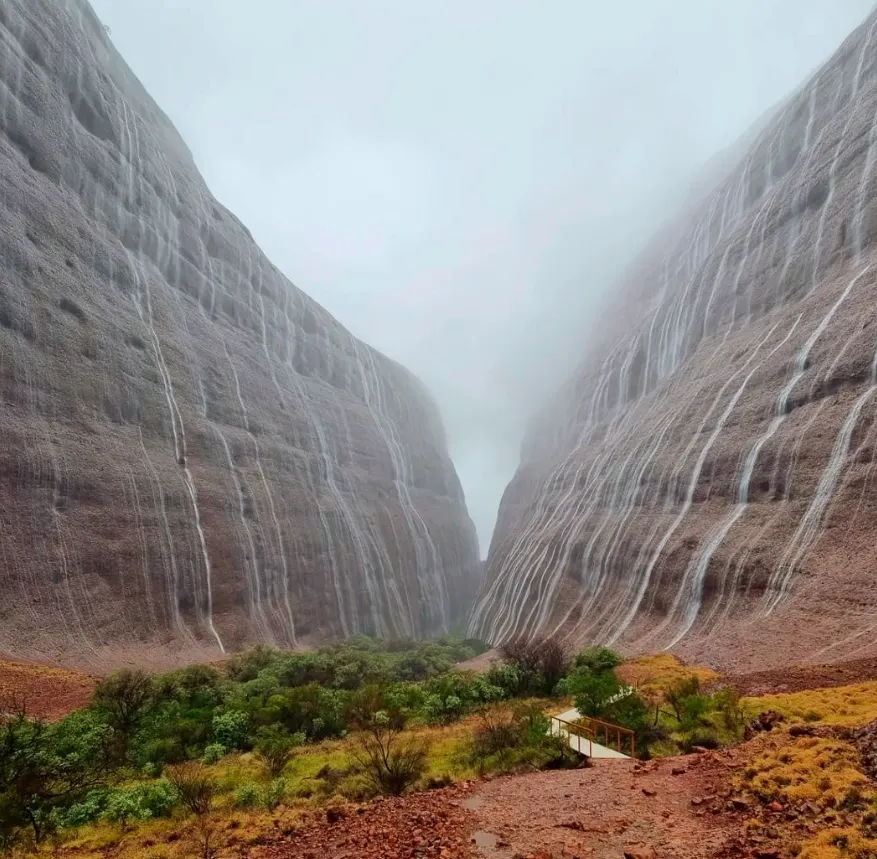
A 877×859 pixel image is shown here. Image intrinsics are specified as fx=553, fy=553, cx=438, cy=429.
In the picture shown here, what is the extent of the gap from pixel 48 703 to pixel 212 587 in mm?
11543

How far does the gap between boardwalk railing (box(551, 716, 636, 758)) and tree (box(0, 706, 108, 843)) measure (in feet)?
25.1

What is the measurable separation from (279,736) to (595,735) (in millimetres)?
6123

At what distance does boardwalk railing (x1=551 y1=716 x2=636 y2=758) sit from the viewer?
9.21 meters

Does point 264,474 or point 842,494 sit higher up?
point 264,474

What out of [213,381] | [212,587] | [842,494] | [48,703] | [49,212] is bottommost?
[48,703]

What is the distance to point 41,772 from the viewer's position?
7883mm

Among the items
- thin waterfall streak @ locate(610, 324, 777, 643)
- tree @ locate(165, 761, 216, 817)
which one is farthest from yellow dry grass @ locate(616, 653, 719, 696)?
tree @ locate(165, 761, 216, 817)

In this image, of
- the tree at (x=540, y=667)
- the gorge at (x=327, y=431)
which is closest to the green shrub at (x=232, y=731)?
the tree at (x=540, y=667)

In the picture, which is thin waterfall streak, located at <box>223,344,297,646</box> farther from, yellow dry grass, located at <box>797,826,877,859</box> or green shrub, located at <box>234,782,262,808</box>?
yellow dry grass, located at <box>797,826,877,859</box>

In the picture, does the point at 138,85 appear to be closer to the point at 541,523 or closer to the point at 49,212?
the point at 49,212

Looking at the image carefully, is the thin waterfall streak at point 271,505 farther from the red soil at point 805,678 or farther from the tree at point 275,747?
the red soil at point 805,678

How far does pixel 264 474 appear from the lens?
107ft

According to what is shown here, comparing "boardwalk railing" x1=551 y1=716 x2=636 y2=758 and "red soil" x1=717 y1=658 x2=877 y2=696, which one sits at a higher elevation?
"red soil" x1=717 y1=658 x2=877 y2=696

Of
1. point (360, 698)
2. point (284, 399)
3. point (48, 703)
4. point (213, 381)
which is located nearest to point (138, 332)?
point (213, 381)
